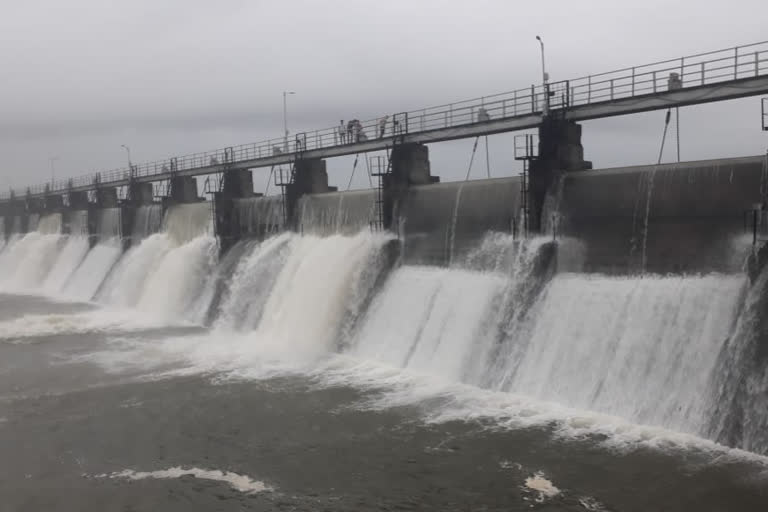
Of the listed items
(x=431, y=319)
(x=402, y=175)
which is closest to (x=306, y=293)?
(x=402, y=175)

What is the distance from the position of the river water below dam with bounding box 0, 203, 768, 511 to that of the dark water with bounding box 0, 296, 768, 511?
2.1 inches

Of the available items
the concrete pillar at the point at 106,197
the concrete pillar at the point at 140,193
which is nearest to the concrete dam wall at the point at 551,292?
the concrete pillar at the point at 140,193

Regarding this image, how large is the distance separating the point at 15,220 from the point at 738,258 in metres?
73.9

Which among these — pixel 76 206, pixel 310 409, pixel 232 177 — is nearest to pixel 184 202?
pixel 232 177

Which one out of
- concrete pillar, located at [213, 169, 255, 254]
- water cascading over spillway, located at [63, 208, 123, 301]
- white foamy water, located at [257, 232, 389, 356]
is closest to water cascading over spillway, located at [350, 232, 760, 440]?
white foamy water, located at [257, 232, 389, 356]

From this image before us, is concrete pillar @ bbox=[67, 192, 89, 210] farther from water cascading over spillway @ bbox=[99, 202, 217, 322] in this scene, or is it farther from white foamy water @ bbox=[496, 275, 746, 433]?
white foamy water @ bbox=[496, 275, 746, 433]

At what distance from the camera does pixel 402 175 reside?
25609 millimetres

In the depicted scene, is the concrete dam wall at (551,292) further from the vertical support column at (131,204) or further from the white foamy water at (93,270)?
the vertical support column at (131,204)

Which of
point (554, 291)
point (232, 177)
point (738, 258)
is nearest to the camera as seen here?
point (738, 258)

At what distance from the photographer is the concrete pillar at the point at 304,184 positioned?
1235 inches

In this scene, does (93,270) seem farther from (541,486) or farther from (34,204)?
(541,486)

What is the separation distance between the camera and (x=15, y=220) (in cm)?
7088

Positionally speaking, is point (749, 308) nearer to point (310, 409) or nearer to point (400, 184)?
point (310, 409)

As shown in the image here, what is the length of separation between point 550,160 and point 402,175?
7.37m
